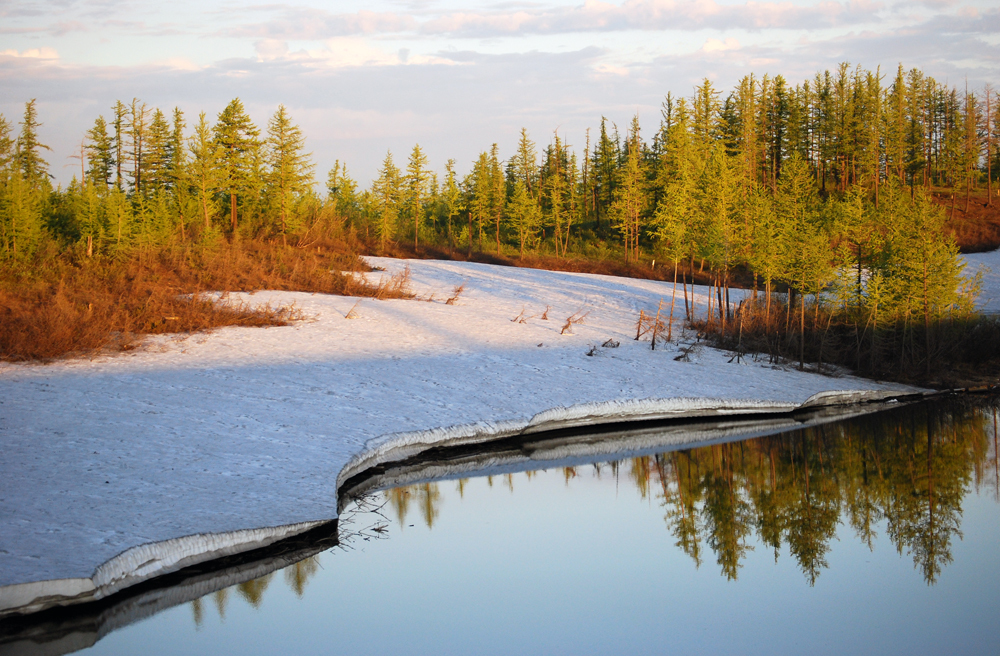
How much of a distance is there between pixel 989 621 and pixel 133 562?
30.6 feet

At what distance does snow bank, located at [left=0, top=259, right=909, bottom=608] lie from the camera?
898 cm

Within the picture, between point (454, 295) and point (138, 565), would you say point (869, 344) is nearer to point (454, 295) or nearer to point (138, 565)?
point (454, 295)

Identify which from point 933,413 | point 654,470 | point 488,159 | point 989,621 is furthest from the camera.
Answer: point 488,159

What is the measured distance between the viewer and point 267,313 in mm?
21641

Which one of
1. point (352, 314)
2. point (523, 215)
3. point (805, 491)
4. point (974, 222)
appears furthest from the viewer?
point (974, 222)

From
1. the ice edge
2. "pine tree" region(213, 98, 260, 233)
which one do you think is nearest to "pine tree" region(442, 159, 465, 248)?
"pine tree" region(213, 98, 260, 233)

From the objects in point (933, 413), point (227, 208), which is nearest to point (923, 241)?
point (933, 413)

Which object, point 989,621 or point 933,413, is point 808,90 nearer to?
point 933,413

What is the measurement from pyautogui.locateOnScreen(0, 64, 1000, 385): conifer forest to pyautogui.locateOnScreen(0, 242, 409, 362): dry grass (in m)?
0.10

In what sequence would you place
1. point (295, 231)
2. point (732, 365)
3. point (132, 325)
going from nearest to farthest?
point (132, 325), point (732, 365), point (295, 231)

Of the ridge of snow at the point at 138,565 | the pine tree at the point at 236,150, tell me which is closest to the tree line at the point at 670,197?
the pine tree at the point at 236,150

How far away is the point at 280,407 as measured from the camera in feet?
48.2

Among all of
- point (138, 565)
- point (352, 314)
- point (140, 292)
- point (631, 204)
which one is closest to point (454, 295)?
point (352, 314)

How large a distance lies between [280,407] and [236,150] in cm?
2970
